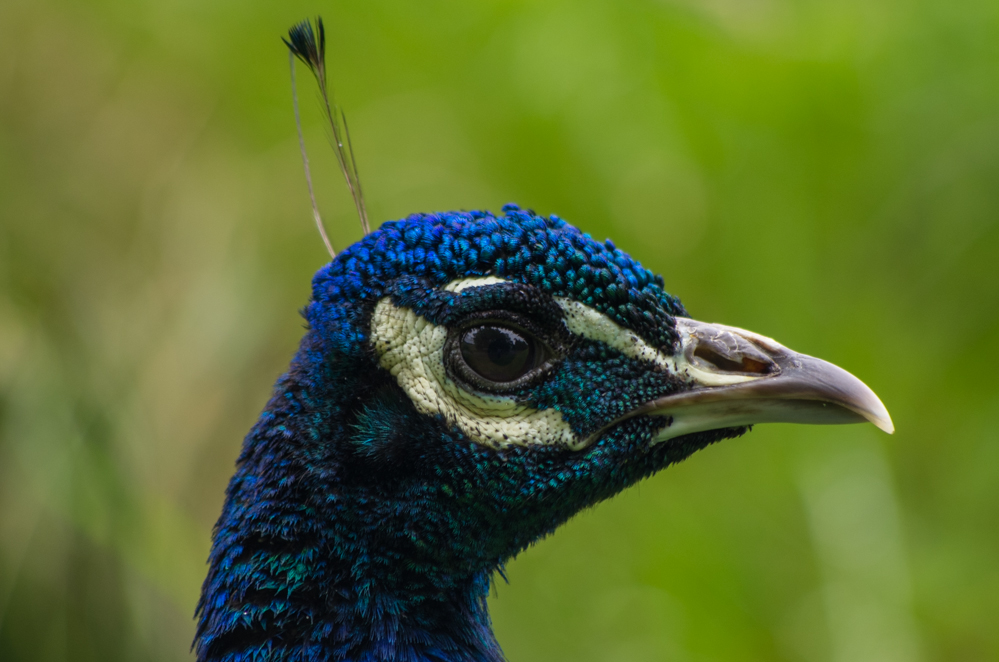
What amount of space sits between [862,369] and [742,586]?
74 centimetres

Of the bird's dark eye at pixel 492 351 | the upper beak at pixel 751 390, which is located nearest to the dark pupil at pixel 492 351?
the bird's dark eye at pixel 492 351

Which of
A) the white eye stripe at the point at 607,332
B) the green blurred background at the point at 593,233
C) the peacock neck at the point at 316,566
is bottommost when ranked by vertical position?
the peacock neck at the point at 316,566

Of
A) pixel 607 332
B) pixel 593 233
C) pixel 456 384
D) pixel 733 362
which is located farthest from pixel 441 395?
pixel 593 233

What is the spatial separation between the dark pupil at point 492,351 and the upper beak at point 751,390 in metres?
0.18

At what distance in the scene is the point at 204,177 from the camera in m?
3.16

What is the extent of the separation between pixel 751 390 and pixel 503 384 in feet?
1.05

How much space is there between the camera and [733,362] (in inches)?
45.8

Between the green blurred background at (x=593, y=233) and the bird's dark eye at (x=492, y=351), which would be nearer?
the bird's dark eye at (x=492, y=351)

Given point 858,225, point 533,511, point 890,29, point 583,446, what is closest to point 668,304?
point 583,446

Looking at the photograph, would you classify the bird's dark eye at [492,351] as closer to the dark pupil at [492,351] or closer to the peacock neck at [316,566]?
the dark pupil at [492,351]

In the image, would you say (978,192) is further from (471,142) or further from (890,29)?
(471,142)

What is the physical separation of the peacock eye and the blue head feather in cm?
3

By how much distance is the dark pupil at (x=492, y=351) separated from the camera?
1132 mm

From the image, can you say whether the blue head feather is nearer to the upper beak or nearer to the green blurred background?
the upper beak
